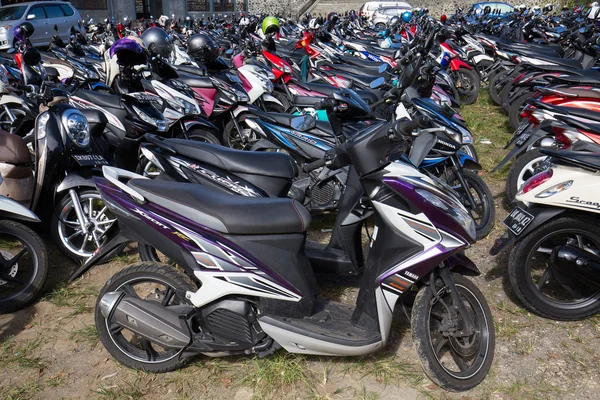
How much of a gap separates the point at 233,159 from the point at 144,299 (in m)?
1.16

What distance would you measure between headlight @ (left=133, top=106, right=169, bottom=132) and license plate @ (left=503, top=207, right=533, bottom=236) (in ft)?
10.7

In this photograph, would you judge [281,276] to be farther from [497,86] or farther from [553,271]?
[497,86]

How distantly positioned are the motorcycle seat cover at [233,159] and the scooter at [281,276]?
2.48 ft

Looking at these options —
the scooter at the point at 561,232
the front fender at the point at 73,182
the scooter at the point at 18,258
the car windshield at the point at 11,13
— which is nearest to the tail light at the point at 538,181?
the scooter at the point at 561,232

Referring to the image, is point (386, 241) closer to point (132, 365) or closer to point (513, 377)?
point (513, 377)

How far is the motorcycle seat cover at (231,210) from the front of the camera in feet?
7.83

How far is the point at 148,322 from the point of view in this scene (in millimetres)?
2453

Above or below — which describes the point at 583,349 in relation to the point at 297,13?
above

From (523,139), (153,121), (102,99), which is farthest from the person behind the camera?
(102,99)

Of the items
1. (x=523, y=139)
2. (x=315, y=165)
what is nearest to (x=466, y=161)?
(x=523, y=139)

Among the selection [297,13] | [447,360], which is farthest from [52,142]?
[297,13]

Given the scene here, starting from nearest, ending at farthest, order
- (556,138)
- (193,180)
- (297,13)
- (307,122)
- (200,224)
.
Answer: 1. (200,224)
2. (193,180)
3. (556,138)
4. (307,122)
5. (297,13)

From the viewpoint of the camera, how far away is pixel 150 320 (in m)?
2.46

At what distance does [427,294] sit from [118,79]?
4.12m
